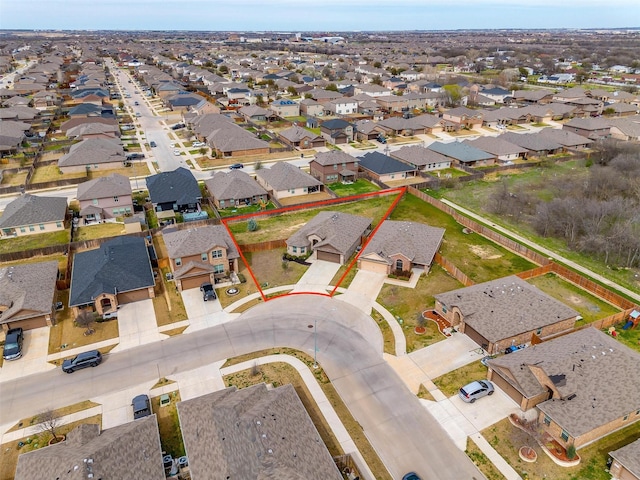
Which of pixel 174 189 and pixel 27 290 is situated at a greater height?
pixel 174 189

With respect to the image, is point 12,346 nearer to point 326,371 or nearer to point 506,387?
point 326,371

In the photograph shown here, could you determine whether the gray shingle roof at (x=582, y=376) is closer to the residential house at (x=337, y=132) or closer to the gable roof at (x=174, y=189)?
the gable roof at (x=174, y=189)

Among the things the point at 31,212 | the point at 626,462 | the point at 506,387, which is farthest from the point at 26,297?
the point at 626,462

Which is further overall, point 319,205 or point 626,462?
point 319,205

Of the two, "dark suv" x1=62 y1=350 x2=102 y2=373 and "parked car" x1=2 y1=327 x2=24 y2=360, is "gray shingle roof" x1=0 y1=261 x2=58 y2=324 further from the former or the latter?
"dark suv" x1=62 y1=350 x2=102 y2=373

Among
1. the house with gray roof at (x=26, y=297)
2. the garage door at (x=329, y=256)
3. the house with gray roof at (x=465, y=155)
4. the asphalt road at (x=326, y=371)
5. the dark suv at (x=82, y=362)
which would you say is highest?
the house with gray roof at (x=465, y=155)

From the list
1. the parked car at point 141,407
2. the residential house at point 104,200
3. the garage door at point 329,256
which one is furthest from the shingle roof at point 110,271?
the garage door at point 329,256
